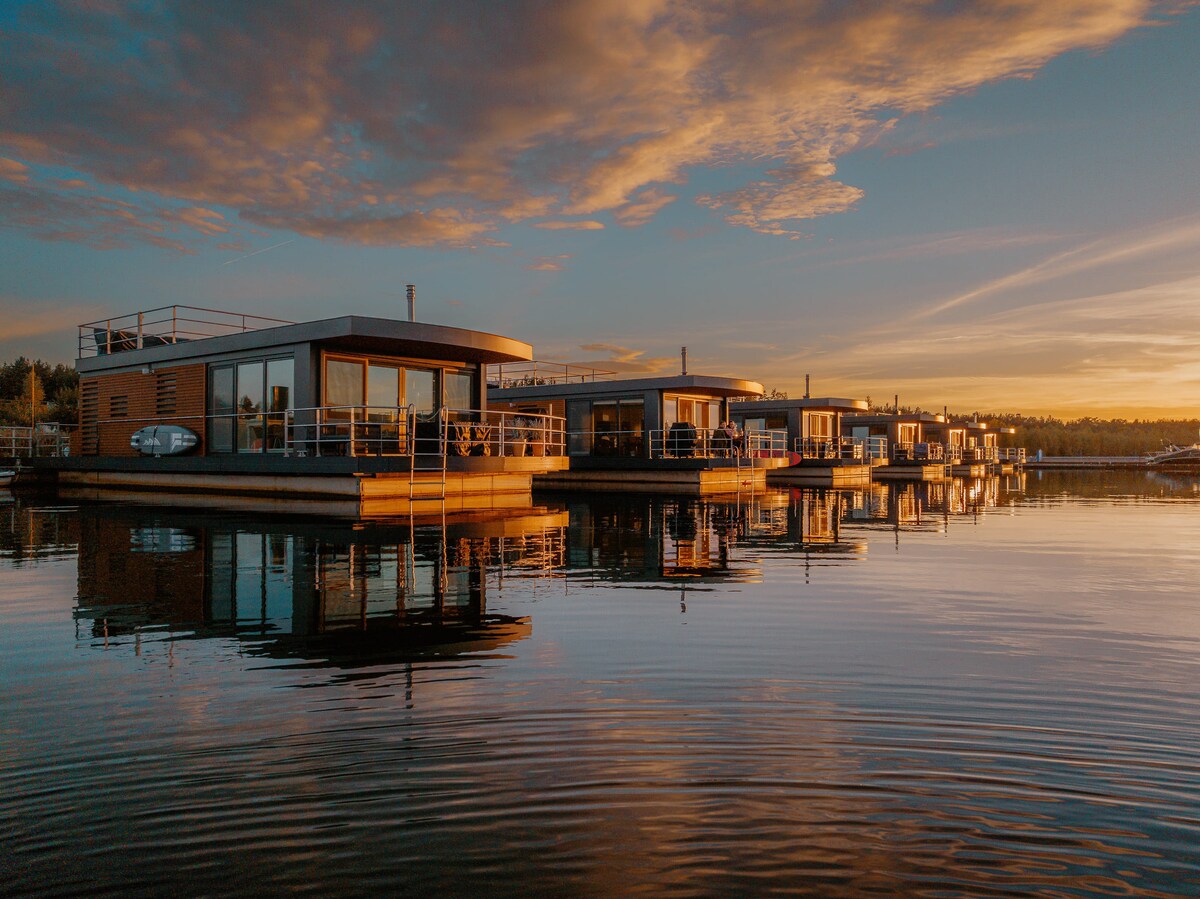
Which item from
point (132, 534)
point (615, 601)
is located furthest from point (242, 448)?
point (615, 601)

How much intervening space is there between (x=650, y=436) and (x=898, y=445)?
26.8 m

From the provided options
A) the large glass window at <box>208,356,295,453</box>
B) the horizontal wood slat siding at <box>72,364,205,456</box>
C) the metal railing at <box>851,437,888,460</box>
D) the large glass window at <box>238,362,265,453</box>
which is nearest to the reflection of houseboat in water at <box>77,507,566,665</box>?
the large glass window at <box>208,356,295,453</box>

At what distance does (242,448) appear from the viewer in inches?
765

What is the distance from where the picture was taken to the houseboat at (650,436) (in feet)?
88.7

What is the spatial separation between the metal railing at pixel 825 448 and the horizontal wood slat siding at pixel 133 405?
24516 mm

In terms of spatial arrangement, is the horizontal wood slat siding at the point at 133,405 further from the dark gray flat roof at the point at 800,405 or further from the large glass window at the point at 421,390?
the dark gray flat roof at the point at 800,405

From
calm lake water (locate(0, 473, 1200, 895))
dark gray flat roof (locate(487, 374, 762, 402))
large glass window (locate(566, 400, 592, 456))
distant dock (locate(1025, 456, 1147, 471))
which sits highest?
dark gray flat roof (locate(487, 374, 762, 402))

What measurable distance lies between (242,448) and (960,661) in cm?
1821

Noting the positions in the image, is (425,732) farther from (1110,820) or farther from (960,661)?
(960,661)

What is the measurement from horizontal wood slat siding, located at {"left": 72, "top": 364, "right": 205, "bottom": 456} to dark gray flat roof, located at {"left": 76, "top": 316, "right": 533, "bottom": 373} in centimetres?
73

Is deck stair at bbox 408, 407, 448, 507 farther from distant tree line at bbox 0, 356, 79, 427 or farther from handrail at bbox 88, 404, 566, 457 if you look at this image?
distant tree line at bbox 0, 356, 79, 427

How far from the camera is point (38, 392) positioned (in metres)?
66.4

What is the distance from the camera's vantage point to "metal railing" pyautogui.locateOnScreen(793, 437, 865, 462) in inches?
1484

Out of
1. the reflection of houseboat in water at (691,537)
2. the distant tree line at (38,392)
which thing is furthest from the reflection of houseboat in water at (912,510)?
the distant tree line at (38,392)
